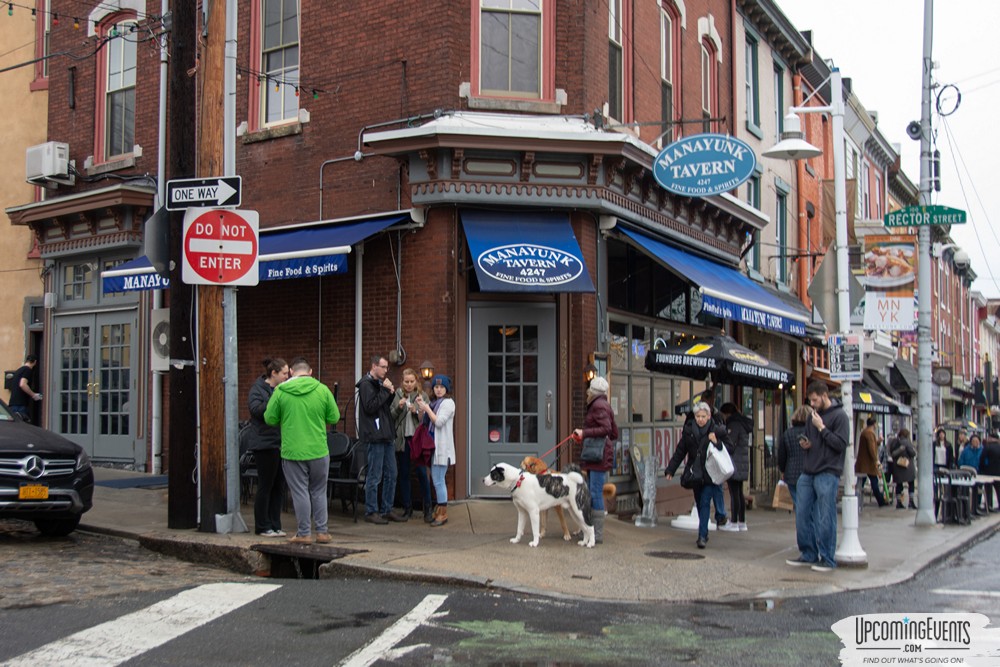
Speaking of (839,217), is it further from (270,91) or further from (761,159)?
(761,159)

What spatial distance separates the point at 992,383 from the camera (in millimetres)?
60062

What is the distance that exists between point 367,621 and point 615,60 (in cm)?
984

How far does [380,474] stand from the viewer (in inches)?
451

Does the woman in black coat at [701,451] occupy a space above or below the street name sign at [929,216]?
below

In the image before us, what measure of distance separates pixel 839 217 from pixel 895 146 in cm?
2743

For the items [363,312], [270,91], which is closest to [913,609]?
[363,312]

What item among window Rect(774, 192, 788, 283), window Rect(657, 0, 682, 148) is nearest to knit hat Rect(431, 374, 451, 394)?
window Rect(657, 0, 682, 148)

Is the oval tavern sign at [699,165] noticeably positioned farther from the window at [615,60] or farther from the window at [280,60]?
the window at [280,60]

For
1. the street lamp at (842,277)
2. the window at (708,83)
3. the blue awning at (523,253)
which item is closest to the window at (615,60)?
the blue awning at (523,253)

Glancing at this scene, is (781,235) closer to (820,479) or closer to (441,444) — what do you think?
(820,479)

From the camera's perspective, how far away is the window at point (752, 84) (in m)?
20.9

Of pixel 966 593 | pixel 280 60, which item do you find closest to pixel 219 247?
pixel 280 60

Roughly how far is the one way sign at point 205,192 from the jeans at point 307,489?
8.89 feet

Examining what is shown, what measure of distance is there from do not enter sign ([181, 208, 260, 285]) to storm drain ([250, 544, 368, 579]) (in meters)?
2.78
